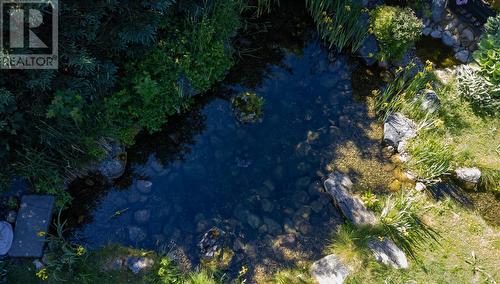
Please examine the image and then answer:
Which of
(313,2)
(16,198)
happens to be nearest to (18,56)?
(16,198)

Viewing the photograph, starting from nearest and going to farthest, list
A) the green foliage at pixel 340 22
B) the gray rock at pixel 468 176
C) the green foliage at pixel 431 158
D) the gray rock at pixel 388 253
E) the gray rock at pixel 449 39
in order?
the gray rock at pixel 388 253 < the green foliage at pixel 431 158 < the gray rock at pixel 468 176 < the green foliage at pixel 340 22 < the gray rock at pixel 449 39

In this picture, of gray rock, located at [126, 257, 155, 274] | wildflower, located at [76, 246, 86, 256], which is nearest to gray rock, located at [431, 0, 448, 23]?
gray rock, located at [126, 257, 155, 274]

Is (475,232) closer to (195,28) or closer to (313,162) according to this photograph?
(313,162)

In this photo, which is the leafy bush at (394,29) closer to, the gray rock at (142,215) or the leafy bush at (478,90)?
the leafy bush at (478,90)

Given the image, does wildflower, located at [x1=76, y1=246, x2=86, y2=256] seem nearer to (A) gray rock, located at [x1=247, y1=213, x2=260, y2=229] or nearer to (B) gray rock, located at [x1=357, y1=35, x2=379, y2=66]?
(A) gray rock, located at [x1=247, y1=213, x2=260, y2=229]

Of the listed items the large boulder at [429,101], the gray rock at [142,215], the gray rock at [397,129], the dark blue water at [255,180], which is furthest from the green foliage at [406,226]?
the gray rock at [142,215]

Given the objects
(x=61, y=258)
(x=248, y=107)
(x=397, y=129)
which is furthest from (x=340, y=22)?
(x=61, y=258)
